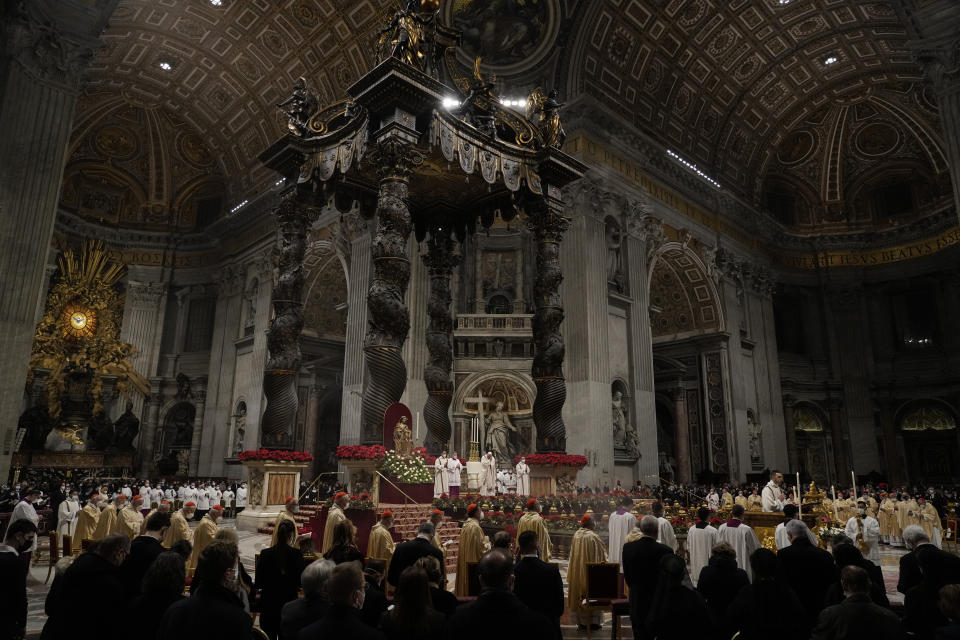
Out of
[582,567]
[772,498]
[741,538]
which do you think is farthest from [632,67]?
[582,567]

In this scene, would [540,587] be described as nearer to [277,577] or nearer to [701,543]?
[277,577]

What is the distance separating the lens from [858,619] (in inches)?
112

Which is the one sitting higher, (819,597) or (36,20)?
(36,20)

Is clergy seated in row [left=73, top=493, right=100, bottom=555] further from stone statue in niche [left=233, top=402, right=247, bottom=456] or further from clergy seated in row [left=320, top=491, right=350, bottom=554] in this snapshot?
stone statue in niche [left=233, top=402, right=247, bottom=456]

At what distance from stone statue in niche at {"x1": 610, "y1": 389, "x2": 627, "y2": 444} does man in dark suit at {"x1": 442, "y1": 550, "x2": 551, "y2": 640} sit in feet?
47.2

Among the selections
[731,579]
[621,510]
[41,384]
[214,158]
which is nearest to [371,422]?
[621,510]

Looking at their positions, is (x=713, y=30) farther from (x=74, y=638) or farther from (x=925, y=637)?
(x=74, y=638)

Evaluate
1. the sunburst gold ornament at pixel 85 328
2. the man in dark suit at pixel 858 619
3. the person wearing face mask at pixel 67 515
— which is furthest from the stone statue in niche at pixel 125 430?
the man in dark suit at pixel 858 619

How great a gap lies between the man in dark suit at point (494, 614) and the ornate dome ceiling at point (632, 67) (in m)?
17.9

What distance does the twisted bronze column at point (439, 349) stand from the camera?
33.6 ft

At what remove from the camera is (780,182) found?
27641 millimetres

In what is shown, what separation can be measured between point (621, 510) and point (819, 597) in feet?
11.7

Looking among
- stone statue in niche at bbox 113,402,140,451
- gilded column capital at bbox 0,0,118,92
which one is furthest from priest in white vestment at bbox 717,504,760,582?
stone statue in niche at bbox 113,402,140,451

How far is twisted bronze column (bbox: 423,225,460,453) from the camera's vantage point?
403 inches
